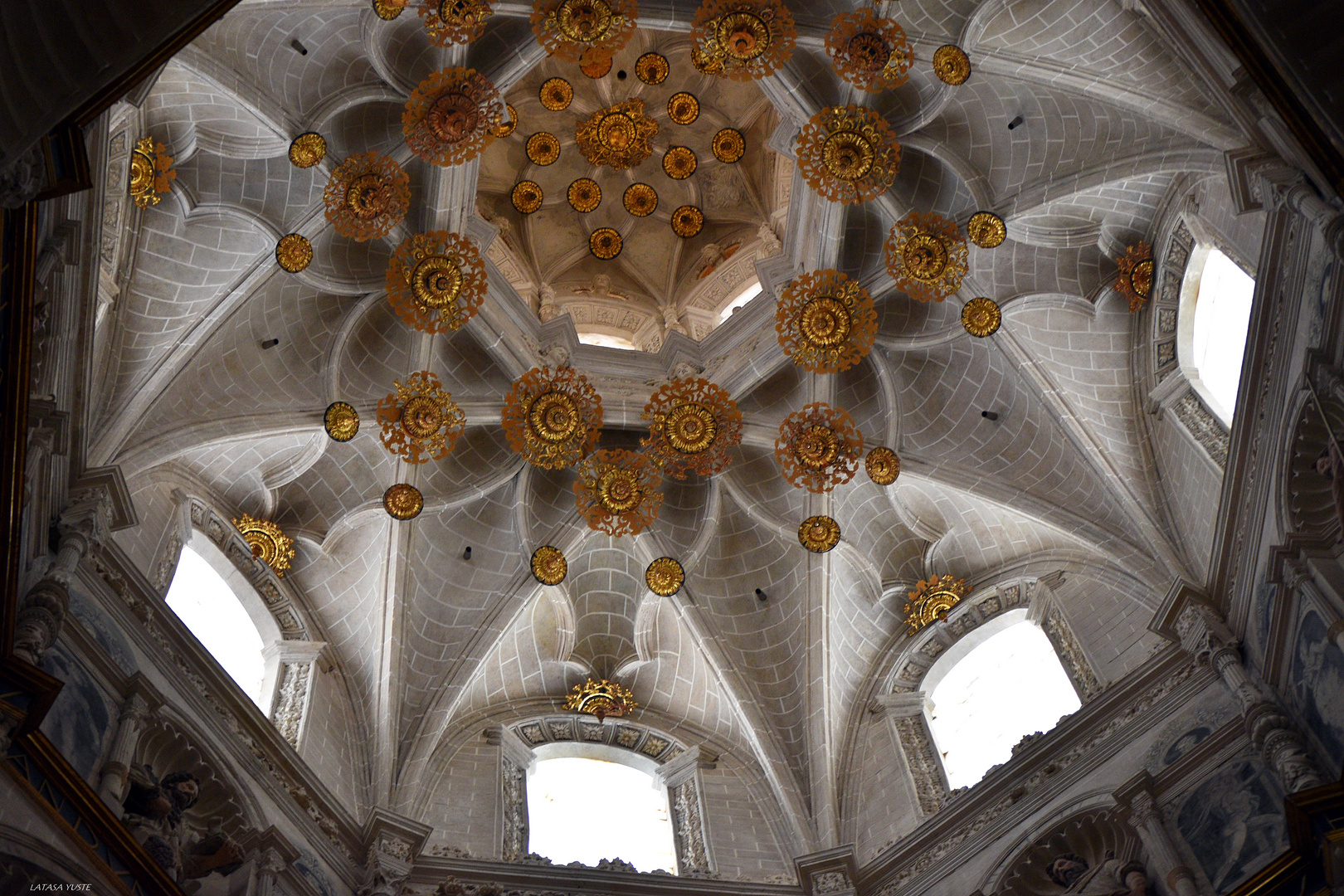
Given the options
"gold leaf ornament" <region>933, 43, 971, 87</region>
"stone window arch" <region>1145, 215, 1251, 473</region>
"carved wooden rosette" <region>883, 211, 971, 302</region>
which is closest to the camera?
"stone window arch" <region>1145, 215, 1251, 473</region>

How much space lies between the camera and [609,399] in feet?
60.8

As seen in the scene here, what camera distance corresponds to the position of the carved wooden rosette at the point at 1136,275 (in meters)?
15.4

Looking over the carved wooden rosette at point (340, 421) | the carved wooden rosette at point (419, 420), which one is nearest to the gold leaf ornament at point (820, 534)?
the carved wooden rosette at point (419, 420)

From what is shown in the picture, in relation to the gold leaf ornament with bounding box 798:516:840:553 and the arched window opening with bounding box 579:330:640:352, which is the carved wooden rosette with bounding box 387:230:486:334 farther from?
the gold leaf ornament with bounding box 798:516:840:553

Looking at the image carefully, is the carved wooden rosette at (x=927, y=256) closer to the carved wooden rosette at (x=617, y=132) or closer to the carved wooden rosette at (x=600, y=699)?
the carved wooden rosette at (x=617, y=132)

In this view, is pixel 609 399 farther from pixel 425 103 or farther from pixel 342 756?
pixel 342 756

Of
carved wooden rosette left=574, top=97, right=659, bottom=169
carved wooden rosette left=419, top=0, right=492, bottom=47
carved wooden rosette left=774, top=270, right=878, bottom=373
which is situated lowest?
carved wooden rosette left=774, top=270, right=878, bottom=373

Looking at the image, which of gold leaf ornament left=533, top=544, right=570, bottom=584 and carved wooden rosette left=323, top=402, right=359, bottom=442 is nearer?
carved wooden rosette left=323, top=402, right=359, bottom=442

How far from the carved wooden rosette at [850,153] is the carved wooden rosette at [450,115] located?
400 centimetres

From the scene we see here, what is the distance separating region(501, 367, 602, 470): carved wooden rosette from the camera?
57.5ft

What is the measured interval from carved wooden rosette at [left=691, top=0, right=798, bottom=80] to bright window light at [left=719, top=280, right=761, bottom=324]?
5325 mm

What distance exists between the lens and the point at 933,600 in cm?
1667

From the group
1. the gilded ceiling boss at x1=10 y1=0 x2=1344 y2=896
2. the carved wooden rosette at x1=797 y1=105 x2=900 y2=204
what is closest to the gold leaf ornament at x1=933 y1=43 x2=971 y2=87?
the gilded ceiling boss at x1=10 y1=0 x2=1344 y2=896

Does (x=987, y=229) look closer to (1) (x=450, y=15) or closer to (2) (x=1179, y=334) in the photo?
(2) (x=1179, y=334)
